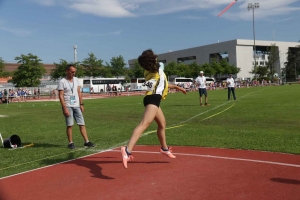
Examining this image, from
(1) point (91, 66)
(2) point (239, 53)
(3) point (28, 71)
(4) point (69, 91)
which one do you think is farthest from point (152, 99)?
(2) point (239, 53)

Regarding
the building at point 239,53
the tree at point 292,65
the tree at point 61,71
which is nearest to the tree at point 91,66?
the tree at point 61,71

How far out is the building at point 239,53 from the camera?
330 feet

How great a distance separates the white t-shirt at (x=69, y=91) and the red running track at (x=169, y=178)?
185 centimetres

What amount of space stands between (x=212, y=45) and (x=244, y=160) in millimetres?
104630

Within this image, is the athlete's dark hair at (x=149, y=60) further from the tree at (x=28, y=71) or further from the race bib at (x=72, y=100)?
the tree at (x=28, y=71)

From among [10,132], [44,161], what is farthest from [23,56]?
[44,161]

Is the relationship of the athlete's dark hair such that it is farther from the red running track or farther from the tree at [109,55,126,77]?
the tree at [109,55,126,77]

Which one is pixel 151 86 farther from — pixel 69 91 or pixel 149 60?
pixel 69 91

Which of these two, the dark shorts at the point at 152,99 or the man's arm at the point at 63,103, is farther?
the man's arm at the point at 63,103

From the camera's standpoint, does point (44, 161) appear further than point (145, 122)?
Yes

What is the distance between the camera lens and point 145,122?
18.6ft

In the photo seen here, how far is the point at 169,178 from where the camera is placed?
5.21 meters

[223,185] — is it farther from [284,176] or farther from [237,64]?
[237,64]

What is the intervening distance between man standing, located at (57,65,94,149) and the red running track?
56.2 inches
